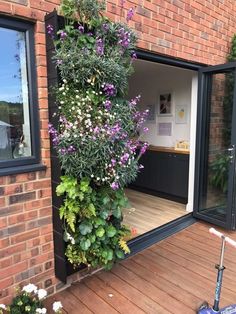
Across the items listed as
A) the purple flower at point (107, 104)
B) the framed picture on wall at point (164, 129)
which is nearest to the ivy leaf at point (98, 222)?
the purple flower at point (107, 104)

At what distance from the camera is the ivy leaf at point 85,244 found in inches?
79.4

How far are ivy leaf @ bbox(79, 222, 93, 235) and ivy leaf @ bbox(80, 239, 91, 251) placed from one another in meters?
0.07

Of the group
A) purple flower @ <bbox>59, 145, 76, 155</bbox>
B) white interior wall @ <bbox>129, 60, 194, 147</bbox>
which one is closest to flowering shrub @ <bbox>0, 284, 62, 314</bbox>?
purple flower @ <bbox>59, 145, 76, 155</bbox>

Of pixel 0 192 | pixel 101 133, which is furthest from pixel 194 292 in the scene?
pixel 0 192

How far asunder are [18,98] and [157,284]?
1863 mm

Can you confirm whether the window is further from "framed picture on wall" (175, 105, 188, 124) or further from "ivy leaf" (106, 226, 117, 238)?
"framed picture on wall" (175, 105, 188, 124)

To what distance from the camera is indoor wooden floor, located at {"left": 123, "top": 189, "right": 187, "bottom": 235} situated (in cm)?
345

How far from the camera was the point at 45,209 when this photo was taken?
2094 millimetres

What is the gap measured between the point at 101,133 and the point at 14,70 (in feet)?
2.50

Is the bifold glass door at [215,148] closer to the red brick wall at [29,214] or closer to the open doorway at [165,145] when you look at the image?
the open doorway at [165,145]

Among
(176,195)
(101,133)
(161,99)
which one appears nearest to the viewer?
(101,133)

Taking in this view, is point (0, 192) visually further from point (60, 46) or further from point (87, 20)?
point (87, 20)

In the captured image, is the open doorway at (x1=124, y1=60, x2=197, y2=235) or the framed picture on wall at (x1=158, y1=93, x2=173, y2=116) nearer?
the open doorway at (x1=124, y1=60, x2=197, y2=235)

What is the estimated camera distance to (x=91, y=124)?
1.81m
